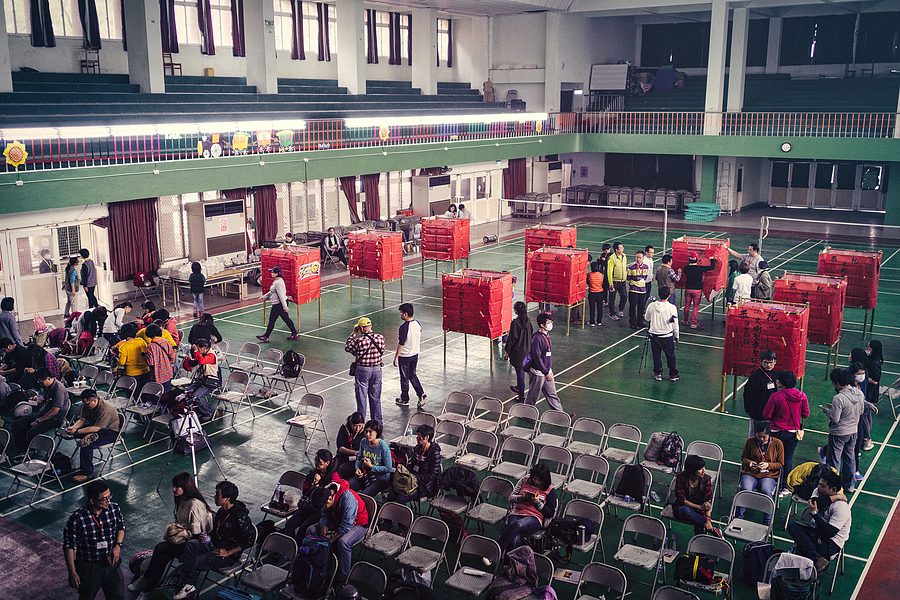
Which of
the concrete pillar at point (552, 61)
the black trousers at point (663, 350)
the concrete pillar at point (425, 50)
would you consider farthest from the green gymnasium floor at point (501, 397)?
the concrete pillar at point (552, 61)

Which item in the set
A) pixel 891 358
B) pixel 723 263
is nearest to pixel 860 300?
pixel 891 358

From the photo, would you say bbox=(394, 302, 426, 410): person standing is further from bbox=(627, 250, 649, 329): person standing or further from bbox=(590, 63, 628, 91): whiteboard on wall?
bbox=(590, 63, 628, 91): whiteboard on wall

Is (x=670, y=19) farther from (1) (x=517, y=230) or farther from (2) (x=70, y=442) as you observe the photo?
(2) (x=70, y=442)

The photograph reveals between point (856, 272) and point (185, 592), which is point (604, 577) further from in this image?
point (856, 272)

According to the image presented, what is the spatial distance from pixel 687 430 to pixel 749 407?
7.83ft

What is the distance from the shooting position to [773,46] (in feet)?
155

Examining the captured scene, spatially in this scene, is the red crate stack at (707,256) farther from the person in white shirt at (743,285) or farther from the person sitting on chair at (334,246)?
the person sitting on chair at (334,246)

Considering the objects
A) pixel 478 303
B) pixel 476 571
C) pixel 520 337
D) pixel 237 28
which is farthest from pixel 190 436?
pixel 237 28

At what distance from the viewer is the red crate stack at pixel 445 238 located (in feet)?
86.5

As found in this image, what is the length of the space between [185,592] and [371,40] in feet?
120

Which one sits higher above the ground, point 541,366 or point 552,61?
point 552,61

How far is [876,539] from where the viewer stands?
11.5 m

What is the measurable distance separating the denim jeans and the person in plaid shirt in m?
5.85

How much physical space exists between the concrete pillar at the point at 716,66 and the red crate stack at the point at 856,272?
21707 millimetres
